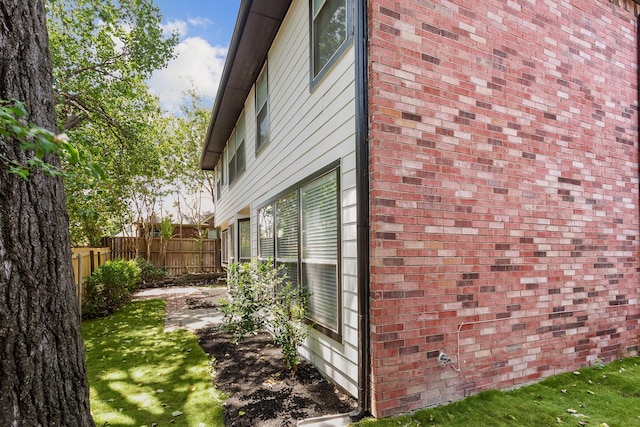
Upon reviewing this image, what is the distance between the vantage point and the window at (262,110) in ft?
21.3

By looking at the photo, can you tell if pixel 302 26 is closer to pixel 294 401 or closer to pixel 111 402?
pixel 294 401

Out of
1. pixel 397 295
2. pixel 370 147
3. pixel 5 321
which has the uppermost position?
pixel 370 147

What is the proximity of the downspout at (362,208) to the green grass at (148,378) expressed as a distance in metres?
1.30

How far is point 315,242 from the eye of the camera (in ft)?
13.9

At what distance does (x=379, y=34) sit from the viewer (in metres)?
3.01

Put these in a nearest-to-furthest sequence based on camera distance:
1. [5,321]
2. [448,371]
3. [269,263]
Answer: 1. [5,321]
2. [448,371]
3. [269,263]

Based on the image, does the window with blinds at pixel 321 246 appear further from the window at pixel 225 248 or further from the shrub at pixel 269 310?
the window at pixel 225 248

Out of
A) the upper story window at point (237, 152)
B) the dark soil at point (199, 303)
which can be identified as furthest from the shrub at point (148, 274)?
the upper story window at point (237, 152)

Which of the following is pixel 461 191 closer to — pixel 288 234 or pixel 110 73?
pixel 288 234

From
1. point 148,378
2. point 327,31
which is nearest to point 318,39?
point 327,31

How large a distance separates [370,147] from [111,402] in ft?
11.8

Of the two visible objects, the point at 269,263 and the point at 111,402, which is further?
the point at 269,263

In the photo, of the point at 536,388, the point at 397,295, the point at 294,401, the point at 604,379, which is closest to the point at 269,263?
the point at 294,401

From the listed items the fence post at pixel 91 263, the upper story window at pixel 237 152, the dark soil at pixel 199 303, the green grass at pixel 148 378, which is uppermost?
the upper story window at pixel 237 152
